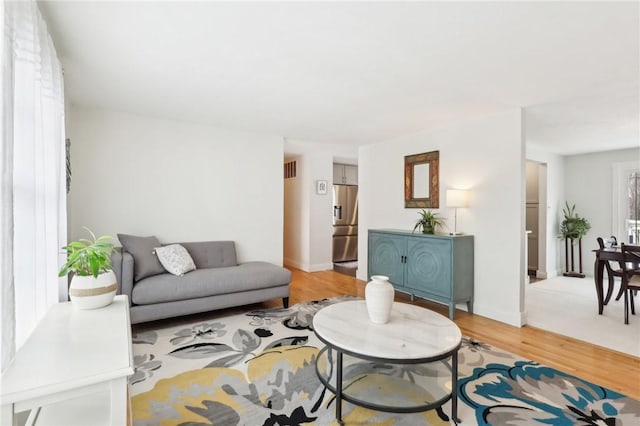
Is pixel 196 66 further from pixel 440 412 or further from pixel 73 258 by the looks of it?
pixel 440 412

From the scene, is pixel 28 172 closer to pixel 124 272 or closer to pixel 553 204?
pixel 124 272

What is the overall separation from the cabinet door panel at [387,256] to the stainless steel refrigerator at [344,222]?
2016mm

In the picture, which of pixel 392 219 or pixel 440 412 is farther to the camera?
pixel 392 219

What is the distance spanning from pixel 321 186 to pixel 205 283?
346 centimetres

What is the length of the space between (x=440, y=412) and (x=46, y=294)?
95.4 inches

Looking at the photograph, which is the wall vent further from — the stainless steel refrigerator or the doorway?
the doorway

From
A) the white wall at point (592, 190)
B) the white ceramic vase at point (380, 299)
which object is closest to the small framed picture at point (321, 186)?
the white ceramic vase at point (380, 299)

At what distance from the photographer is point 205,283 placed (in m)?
3.28

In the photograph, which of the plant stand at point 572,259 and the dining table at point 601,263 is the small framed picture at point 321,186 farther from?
the plant stand at point 572,259

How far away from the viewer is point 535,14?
69.4 inches

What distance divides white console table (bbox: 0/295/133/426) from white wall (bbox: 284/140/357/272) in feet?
15.3

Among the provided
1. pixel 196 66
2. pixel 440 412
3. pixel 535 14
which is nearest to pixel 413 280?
pixel 440 412

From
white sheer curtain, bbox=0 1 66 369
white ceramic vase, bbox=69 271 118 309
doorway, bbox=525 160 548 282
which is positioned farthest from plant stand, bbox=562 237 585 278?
white sheer curtain, bbox=0 1 66 369

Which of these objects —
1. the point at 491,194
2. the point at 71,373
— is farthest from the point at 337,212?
the point at 71,373
